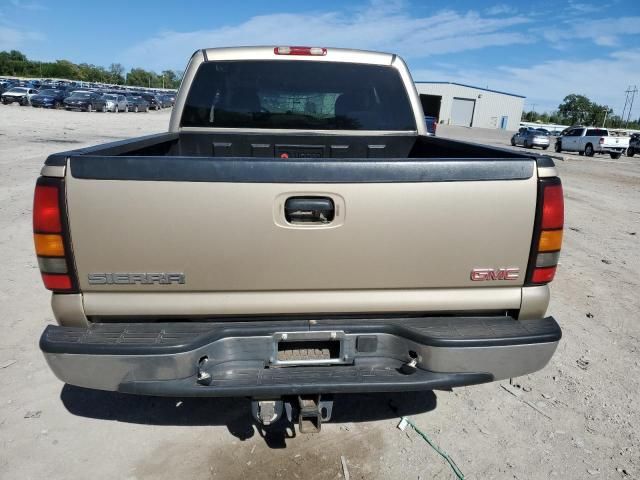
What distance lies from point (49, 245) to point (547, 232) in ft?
7.68

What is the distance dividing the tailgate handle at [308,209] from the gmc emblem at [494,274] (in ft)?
2.57

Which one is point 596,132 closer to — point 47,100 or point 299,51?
point 299,51

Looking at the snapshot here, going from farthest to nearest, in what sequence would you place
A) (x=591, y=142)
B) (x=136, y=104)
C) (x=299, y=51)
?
(x=136, y=104)
(x=591, y=142)
(x=299, y=51)

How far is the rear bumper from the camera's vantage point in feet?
6.89

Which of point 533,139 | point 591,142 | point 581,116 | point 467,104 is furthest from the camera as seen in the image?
point 581,116

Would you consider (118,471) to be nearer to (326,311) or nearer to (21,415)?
(21,415)

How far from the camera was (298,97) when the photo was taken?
3975mm

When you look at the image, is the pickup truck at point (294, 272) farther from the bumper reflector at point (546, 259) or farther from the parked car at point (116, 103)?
the parked car at point (116, 103)

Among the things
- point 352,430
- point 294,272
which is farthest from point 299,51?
point 352,430

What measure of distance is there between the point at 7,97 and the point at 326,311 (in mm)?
48265

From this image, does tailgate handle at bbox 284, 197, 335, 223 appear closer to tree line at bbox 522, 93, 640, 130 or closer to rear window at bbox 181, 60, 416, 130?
rear window at bbox 181, 60, 416, 130

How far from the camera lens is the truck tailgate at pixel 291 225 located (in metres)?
2.04

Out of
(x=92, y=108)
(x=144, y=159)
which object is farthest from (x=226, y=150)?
(x=92, y=108)

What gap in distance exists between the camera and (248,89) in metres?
3.90
